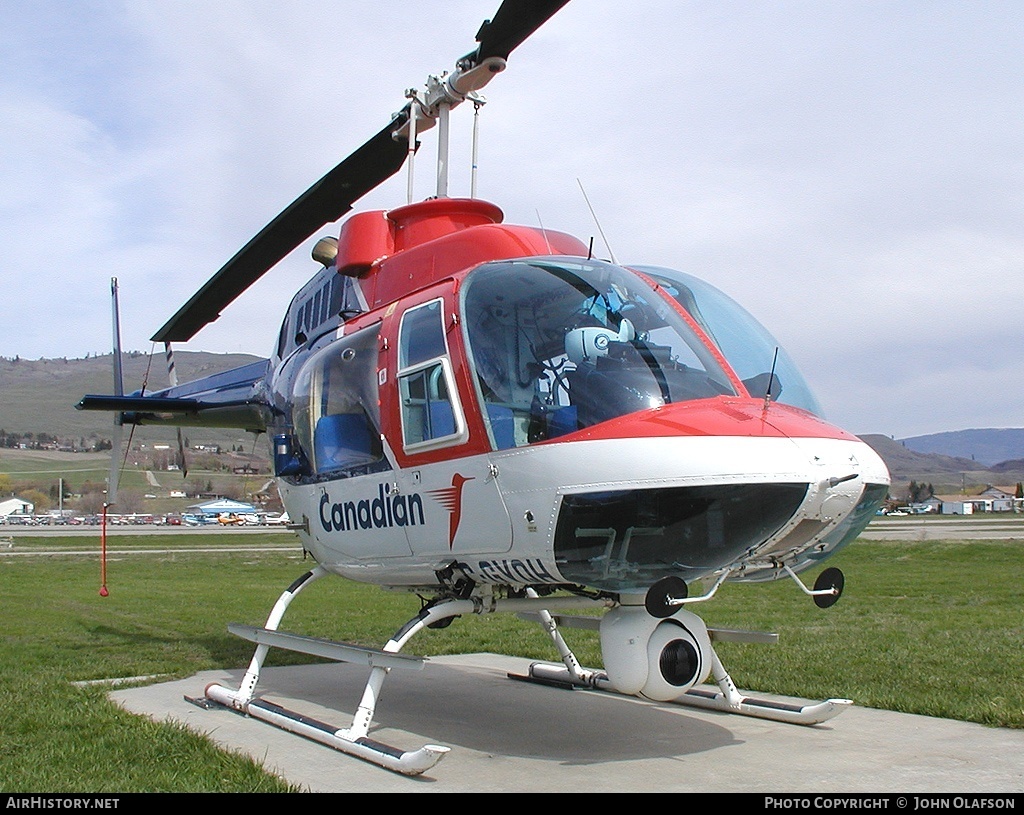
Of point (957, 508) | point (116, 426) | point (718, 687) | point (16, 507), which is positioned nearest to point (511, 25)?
point (718, 687)

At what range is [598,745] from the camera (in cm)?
638

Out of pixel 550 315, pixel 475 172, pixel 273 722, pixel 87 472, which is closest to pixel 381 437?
pixel 550 315

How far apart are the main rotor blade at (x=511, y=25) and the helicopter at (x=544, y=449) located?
2 cm

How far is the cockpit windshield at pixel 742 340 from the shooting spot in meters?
5.57

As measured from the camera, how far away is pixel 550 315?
18.1 feet

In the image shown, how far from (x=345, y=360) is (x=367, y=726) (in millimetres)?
2482

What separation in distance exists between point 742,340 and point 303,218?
4.77 m

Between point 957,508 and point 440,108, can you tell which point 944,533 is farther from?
point 957,508

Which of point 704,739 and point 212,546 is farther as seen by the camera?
point 212,546

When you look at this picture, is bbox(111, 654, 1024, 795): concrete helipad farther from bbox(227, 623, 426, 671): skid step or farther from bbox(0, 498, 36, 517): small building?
bbox(0, 498, 36, 517): small building

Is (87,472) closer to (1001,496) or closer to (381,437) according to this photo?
(1001,496)

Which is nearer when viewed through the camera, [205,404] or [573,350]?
[573,350]

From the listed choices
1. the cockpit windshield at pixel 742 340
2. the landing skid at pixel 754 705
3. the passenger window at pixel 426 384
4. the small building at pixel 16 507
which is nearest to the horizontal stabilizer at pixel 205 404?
the passenger window at pixel 426 384

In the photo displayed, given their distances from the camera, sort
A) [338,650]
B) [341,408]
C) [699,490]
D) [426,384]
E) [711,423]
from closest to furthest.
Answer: [699,490], [711,423], [426,384], [338,650], [341,408]
